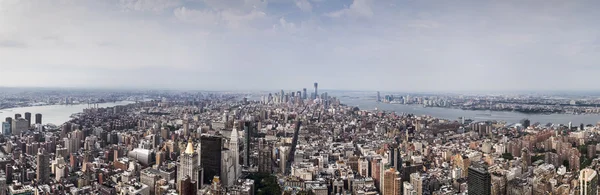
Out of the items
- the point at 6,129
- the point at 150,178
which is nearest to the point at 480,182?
the point at 150,178

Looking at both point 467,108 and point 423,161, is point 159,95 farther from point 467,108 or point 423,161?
point 467,108

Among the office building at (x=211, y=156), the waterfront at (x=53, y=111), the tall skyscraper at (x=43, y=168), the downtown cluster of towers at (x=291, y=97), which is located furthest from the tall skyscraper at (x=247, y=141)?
the waterfront at (x=53, y=111)

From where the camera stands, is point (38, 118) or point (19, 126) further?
point (38, 118)

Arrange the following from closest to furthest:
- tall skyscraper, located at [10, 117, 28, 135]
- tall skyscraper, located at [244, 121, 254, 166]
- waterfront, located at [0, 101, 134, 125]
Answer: tall skyscraper, located at [244, 121, 254, 166]
tall skyscraper, located at [10, 117, 28, 135]
waterfront, located at [0, 101, 134, 125]

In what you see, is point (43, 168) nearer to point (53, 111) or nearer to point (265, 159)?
point (265, 159)

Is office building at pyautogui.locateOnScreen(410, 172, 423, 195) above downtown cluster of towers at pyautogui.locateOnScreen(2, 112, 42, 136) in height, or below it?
below

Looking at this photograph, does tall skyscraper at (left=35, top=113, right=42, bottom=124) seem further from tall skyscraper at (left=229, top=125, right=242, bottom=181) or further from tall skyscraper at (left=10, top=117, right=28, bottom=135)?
tall skyscraper at (left=229, top=125, right=242, bottom=181)

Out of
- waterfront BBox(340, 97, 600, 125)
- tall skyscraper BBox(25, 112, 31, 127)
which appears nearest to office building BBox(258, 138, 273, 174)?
tall skyscraper BBox(25, 112, 31, 127)

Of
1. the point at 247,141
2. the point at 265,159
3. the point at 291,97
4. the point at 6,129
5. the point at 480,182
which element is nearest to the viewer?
the point at 480,182

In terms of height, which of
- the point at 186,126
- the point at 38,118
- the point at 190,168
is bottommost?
the point at 190,168
